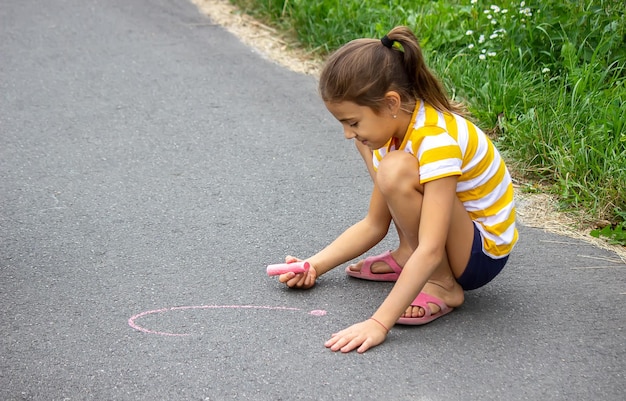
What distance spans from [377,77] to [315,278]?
85 cm

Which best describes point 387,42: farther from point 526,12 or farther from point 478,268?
point 526,12

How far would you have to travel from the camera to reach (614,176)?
12.0 feet

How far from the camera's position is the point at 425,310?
2830 millimetres

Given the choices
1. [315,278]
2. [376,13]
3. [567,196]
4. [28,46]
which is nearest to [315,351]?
[315,278]

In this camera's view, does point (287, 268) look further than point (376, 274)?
No

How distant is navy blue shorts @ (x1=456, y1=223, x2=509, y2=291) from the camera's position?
110 inches

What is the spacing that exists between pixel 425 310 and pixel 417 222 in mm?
317

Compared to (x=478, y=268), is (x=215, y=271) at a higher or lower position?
lower

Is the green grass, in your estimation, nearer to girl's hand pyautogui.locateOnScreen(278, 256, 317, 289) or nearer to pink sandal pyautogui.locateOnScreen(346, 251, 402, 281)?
pink sandal pyautogui.locateOnScreen(346, 251, 402, 281)

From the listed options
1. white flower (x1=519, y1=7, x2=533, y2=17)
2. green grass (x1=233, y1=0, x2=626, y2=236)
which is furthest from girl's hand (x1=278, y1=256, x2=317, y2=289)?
white flower (x1=519, y1=7, x2=533, y2=17)

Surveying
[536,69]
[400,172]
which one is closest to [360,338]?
[400,172]

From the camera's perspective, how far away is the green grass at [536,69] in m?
3.79

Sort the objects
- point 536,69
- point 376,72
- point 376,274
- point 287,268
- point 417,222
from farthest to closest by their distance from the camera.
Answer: point 536,69, point 376,274, point 287,268, point 417,222, point 376,72

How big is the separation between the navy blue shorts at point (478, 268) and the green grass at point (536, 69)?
3.09 feet
